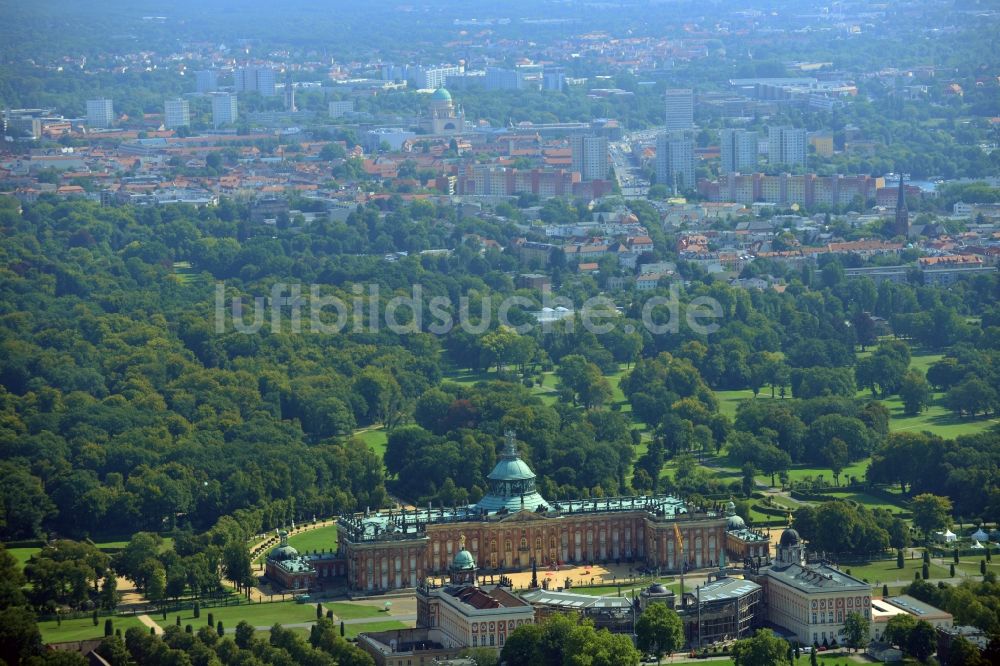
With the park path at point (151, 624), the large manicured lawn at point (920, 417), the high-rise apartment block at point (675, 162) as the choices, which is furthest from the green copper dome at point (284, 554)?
the high-rise apartment block at point (675, 162)

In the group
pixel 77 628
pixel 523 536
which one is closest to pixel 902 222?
pixel 523 536

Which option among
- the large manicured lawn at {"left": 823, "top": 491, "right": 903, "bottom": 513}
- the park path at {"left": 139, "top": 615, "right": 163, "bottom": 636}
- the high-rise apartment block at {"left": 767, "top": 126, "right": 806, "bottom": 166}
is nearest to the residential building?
the high-rise apartment block at {"left": 767, "top": 126, "right": 806, "bottom": 166}

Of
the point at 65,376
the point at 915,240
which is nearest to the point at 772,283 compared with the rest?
the point at 915,240

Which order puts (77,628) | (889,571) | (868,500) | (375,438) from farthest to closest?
(375,438), (868,500), (889,571), (77,628)

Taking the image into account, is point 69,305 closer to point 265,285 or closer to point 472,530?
point 265,285

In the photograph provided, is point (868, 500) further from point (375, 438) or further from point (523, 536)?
point (375, 438)

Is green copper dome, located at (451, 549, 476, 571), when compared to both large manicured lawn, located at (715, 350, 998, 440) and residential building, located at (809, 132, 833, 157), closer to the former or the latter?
large manicured lawn, located at (715, 350, 998, 440)
